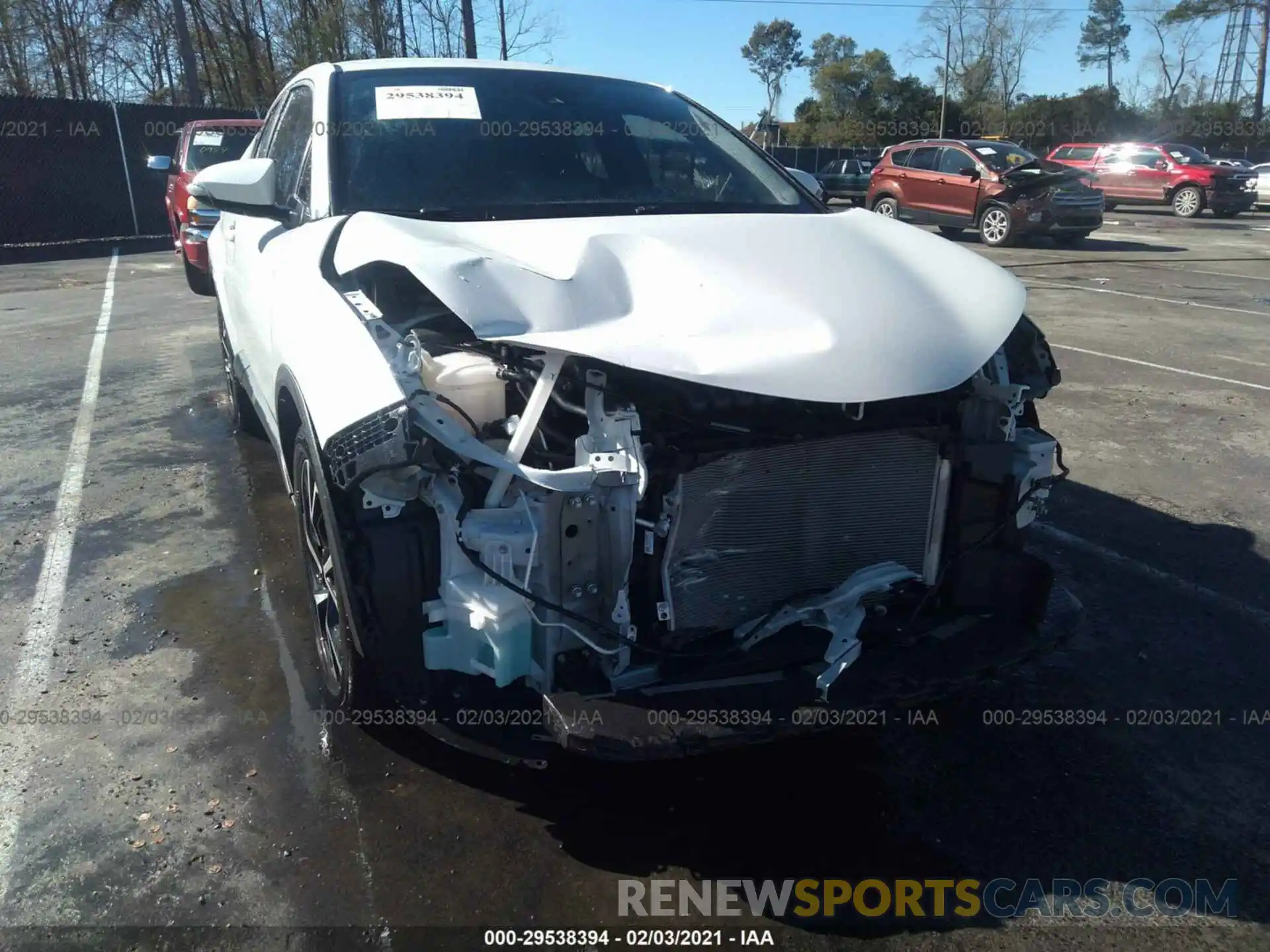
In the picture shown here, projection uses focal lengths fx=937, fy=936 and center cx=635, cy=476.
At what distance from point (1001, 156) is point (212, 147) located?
1244cm

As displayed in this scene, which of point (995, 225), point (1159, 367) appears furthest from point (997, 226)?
point (1159, 367)

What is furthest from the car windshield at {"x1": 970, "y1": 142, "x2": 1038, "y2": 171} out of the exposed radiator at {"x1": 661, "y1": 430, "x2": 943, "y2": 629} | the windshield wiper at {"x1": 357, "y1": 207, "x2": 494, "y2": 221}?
the exposed radiator at {"x1": 661, "y1": 430, "x2": 943, "y2": 629}

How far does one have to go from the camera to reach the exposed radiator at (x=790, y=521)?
2.43 metres

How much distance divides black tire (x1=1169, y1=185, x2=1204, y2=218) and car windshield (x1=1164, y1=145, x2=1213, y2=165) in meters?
0.59

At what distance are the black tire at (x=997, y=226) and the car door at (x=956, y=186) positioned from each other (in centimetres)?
28

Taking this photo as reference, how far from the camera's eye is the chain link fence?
1614cm

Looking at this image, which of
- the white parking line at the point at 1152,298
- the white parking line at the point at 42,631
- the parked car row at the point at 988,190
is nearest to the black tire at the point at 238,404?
the white parking line at the point at 42,631

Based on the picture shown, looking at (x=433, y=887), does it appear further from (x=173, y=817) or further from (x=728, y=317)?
(x=728, y=317)

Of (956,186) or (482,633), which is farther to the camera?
(956,186)

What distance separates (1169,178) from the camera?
2327 cm

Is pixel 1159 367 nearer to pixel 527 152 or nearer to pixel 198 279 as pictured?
pixel 527 152

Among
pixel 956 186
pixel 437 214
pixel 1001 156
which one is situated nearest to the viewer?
pixel 437 214

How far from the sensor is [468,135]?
3.43 metres

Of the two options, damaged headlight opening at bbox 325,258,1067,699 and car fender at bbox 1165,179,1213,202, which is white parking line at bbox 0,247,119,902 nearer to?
damaged headlight opening at bbox 325,258,1067,699
